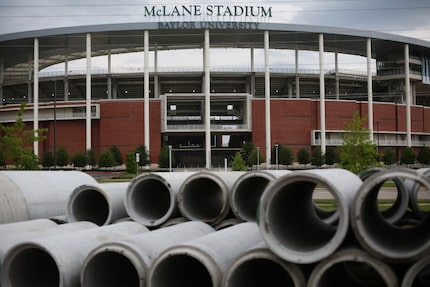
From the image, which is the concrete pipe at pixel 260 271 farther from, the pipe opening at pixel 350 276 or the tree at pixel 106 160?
the tree at pixel 106 160

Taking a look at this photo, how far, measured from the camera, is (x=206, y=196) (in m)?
11.4

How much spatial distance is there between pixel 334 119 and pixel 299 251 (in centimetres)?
6516

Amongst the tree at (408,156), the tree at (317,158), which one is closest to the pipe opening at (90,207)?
the tree at (317,158)

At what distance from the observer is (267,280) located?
285 inches

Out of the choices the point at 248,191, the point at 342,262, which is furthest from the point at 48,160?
the point at 342,262

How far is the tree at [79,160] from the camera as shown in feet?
208

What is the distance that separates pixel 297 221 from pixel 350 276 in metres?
1.46

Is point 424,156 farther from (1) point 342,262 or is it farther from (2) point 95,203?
(1) point 342,262

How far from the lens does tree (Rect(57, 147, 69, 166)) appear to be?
6284cm

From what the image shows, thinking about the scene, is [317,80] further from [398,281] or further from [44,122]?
[398,281]

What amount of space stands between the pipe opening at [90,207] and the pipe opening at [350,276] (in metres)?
5.97

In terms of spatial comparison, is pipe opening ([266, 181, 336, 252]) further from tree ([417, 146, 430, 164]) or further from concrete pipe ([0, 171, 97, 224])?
tree ([417, 146, 430, 164])

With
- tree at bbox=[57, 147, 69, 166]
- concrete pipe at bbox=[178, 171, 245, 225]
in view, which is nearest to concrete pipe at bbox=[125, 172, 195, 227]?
concrete pipe at bbox=[178, 171, 245, 225]

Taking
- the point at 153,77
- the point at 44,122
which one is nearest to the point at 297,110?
the point at 153,77
